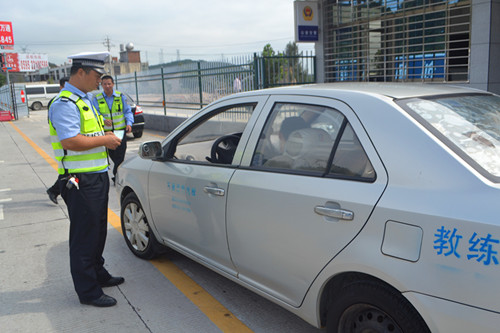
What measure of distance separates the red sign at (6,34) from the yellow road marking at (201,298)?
2429 centimetres

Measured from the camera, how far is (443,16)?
338 inches

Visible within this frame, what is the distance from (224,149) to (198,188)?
0.51 meters

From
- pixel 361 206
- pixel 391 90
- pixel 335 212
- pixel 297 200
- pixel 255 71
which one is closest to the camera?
pixel 361 206

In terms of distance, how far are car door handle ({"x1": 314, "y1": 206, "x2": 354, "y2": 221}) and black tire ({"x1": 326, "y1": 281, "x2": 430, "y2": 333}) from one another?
336 millimetres

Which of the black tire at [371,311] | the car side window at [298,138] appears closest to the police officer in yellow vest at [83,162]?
the car side window at [298,138]

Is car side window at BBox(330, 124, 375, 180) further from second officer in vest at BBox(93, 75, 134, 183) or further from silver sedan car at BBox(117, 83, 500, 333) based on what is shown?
second officer in vest at BBox(93, 75, 134, 183)

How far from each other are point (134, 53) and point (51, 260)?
66.9 metres

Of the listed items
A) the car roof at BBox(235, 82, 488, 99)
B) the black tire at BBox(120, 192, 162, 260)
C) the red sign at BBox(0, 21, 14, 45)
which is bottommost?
the black tire at BBox(120, 192, 162, 260)

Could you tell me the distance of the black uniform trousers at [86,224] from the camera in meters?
3.36

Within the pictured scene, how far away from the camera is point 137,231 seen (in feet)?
14.0

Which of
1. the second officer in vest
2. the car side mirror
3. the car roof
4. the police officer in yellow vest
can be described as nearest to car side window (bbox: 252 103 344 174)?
the car roof

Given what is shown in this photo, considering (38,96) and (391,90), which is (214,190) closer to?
(391,90)


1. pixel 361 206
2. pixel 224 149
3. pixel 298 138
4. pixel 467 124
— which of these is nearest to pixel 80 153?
pixel 224 149

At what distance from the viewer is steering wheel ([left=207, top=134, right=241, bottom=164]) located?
11.4 feet
